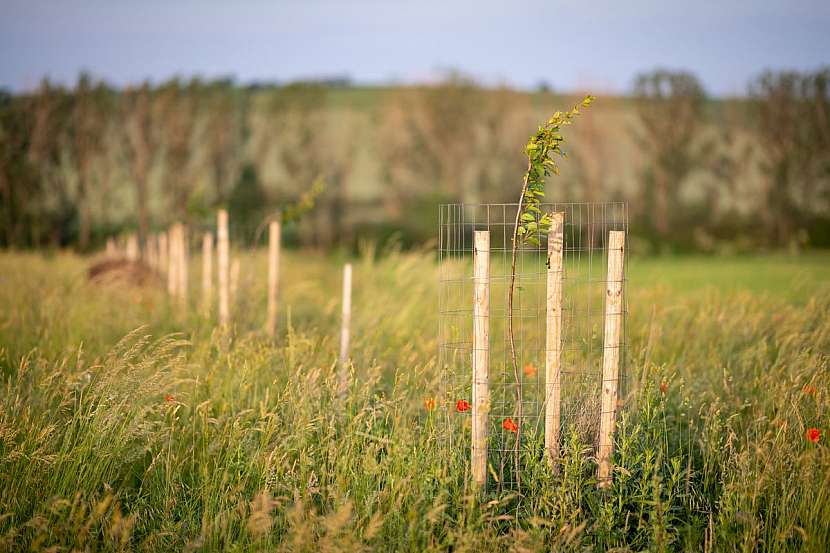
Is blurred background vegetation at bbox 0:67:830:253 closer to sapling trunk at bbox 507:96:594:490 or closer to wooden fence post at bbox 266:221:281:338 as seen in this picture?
wooden fence post at bbox 266:221:281:338

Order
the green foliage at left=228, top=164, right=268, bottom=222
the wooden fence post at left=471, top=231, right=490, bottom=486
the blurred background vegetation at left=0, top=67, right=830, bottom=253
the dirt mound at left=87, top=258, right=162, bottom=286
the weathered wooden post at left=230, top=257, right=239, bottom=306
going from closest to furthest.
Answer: the wooden fence post at left=471, top=231, right=490, bottom=486 < the weathered wooden post at left=230, top=257, right=239, bottom=306 < the dirt mound at left=87, top=258, right=162, bottom=286 < the blurred background vegetation at left=0, top=67, right=830, bottom=253 < the green foliage at left=228, top=164, right=268, bottom=222

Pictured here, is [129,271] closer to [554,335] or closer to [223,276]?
[223,276]

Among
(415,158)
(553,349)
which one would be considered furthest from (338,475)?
(415,158)

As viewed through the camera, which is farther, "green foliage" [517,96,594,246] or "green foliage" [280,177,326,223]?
"green foliage" [280,177,326,223]

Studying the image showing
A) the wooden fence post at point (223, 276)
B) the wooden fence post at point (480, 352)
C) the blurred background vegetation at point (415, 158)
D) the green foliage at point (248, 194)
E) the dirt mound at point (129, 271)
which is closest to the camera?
the wooden fence post at point (480, 352)

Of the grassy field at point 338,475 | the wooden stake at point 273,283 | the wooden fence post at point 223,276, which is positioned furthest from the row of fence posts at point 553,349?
the wooden fence post at point 223,276

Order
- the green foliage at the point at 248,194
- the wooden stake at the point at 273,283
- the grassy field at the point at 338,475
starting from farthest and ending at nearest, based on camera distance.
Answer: the green foliage at the point at 248,194 → the wooden stake at the point at 273,283 → the grassy field at the point at 338,475

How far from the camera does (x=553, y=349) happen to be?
4.10m

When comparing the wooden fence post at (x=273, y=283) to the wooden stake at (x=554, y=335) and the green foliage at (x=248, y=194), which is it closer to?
the wooden stake at (x=554, y=335)

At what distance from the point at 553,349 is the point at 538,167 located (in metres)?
1.04

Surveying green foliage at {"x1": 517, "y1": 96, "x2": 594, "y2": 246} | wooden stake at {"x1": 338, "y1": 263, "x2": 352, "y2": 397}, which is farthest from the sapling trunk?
wooden stake at {"x1": 338, "y1": 263, "x2": 352, "y2": 397}

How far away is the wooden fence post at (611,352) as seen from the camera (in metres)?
4.13

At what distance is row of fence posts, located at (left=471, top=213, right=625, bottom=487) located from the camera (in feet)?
13.2

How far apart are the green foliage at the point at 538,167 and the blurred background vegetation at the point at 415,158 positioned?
23.1 metres
